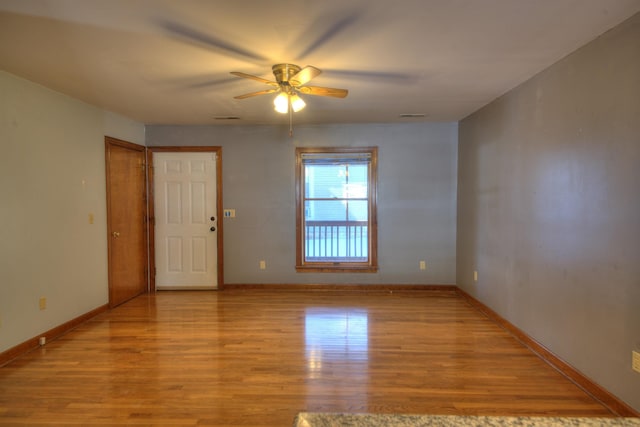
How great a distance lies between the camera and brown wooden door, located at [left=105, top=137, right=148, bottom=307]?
13.8 feet

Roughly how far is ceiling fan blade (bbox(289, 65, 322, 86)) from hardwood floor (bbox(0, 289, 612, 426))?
218 centimetres

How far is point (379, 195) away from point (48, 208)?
12.4 ft

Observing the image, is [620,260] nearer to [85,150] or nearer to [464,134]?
[464,134]

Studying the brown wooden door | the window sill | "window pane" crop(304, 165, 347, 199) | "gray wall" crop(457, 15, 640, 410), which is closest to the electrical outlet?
"gray wall" crop(457, 15, 640, 410)

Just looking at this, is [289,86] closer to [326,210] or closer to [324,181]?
[324,181]

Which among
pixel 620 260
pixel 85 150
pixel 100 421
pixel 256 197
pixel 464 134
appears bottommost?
pixel 100 421

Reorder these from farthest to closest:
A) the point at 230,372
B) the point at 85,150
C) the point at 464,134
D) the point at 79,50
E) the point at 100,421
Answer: the point at 464,134 < the point at 85,150 < the point at 230,372 < the point at 79,50 < the point at 100,421

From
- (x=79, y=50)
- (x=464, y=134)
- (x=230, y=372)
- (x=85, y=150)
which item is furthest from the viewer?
(x=464, y=134)

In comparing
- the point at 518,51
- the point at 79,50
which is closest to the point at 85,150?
the point at 79,50

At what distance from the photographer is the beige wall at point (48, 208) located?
287 centimetres

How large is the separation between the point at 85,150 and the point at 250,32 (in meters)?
2.69

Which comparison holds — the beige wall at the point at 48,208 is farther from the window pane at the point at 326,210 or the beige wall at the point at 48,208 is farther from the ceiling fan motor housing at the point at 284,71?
the window pane at the point at 326,210

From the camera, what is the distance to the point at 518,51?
244 centimetres

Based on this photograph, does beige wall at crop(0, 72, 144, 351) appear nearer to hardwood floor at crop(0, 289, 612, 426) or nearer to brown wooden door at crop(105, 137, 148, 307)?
brown wooden door at crop(105, 137, 148, 307)
